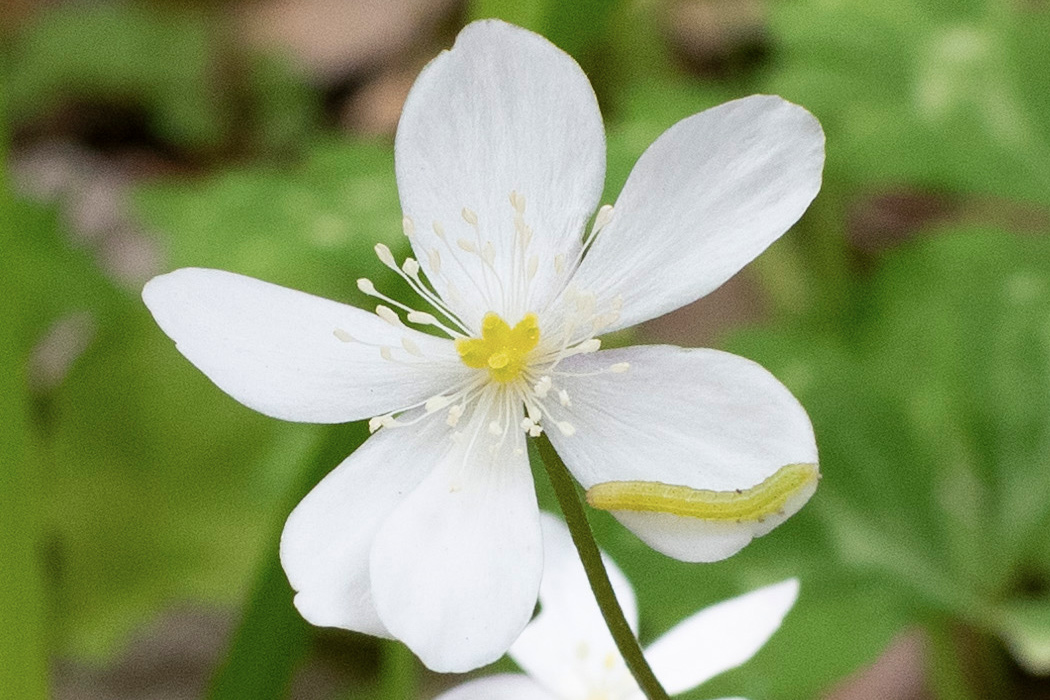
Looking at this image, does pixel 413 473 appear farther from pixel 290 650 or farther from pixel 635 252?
pixel 290 650

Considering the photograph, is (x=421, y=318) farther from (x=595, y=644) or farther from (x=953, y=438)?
(x=953, y=438)

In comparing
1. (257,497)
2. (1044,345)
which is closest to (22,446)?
(257,497)

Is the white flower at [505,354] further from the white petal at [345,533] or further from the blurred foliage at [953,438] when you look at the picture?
the blurred foliage at [953,438]

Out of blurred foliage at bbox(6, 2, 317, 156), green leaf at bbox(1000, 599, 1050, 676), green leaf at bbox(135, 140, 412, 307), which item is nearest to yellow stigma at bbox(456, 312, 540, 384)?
green leaf at bbox(1000, 599, 1050, 676)

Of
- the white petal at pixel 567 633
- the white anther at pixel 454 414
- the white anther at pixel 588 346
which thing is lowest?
the white petal at pixel 567 633

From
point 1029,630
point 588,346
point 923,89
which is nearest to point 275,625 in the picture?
point 588,346

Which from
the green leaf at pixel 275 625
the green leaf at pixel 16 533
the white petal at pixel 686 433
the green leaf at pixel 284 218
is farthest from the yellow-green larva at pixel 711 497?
the green leaf at pixel 284 218

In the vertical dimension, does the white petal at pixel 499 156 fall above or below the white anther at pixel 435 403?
above

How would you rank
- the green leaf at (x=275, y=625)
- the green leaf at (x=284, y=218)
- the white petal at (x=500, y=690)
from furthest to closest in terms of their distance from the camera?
the green leaf at (x=284, y=218) → the green leaf at (x=275, y=625) → the white petal at (x=500, y=690)
